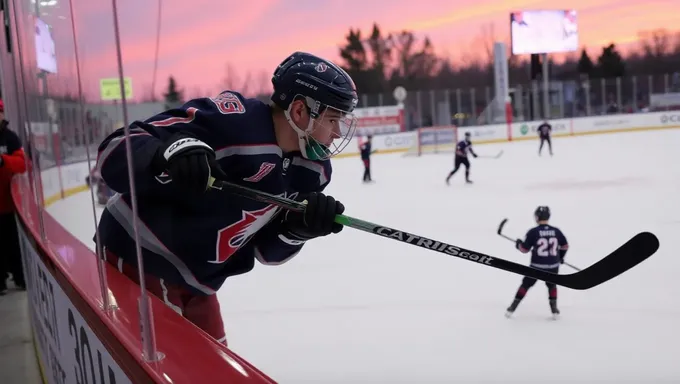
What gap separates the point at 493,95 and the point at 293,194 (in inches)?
734

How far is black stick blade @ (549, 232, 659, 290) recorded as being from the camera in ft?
3.18

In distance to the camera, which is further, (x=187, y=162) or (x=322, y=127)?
(x=322, y=127)

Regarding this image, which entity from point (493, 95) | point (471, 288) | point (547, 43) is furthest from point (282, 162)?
point (547, 43)

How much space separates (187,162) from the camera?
34.0 inches

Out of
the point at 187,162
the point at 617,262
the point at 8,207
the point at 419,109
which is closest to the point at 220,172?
the point at 187,162

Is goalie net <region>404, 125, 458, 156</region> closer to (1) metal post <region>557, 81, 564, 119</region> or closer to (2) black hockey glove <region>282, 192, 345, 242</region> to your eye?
(1) metal post <region>557, 81, 564, 119</region>

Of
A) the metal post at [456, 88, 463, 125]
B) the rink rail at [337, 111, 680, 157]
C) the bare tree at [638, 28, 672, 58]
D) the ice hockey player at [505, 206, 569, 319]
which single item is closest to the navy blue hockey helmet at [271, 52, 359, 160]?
the ice hockey player at [505, 206, 569, 319]

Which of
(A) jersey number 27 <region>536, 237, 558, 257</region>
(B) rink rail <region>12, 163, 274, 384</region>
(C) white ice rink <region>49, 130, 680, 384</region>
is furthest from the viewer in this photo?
(A) jersey number 27 <region>536, 237, 558, 257</region>

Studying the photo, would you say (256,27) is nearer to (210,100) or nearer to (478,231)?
(210,100)

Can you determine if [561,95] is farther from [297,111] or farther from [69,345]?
[69,345]

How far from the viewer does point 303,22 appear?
1934mm

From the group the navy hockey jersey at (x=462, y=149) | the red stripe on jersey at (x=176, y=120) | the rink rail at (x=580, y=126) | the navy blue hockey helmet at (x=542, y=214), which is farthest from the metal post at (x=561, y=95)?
the red stripe on jersey at (x=176, y=120)

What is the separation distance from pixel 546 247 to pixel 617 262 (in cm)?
210

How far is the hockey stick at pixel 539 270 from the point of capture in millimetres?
969
